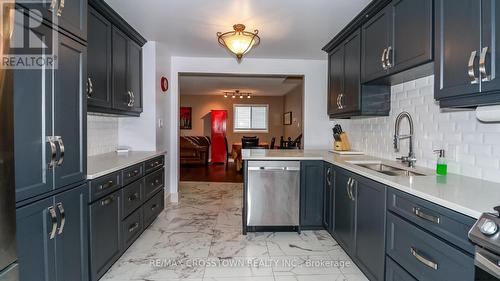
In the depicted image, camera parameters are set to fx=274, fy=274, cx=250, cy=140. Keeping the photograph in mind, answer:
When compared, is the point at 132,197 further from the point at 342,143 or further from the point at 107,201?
the point at 342,143

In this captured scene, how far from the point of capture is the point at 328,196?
9.59 ft

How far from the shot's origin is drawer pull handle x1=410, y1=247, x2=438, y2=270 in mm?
1296

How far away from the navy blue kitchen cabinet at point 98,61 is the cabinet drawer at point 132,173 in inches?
25.6

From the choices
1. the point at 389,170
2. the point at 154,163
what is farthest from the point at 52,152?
the point at 389,170

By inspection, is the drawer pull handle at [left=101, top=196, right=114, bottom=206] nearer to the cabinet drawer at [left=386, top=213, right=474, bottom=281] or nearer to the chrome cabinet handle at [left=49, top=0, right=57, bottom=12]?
the chrome cabinet handle at [left=49, top=0, right=57, bottom=12]

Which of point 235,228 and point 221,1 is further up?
point 221,1

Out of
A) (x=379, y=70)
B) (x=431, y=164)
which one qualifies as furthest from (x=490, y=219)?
(x=379, y=70)

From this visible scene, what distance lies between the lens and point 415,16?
1.84 meters

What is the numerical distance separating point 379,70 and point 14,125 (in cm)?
246

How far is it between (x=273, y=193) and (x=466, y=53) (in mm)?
2097

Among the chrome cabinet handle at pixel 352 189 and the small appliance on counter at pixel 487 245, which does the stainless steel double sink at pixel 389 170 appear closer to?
the chrome cabinet handle at pixel 352 189

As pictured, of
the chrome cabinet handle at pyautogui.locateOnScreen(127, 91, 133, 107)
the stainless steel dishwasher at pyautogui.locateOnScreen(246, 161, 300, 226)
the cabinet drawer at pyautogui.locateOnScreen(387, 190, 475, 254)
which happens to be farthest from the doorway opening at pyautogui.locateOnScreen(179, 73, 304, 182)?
the cabinet drawer at pyautogui.locateOnScreen(387, 190, 475, 254)

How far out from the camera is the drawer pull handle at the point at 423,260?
4.25 feet

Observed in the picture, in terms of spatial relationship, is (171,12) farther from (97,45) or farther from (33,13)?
(33,13)
